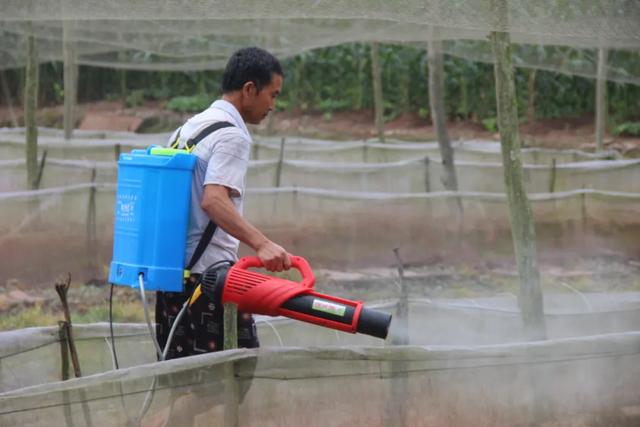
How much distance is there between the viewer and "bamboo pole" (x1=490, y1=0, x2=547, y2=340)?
4.52m

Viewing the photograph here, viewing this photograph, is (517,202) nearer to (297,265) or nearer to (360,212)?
(297,265)

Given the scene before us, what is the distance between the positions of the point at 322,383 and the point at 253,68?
0.99 meters

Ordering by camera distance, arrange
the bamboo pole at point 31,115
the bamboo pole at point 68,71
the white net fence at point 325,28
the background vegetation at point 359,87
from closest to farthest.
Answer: the white net fence at point 325,28 < the bamboo pole at point 31,115 < the bamboo pole at point 68,71 < the background vegetation at point 359,87

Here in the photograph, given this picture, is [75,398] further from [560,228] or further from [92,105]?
[92,105]

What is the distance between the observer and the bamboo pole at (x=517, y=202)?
4523 millimetres

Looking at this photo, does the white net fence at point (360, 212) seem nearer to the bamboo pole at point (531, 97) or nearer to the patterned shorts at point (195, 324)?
the patterned shorts at point (195, 324)

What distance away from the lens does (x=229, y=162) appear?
290cm

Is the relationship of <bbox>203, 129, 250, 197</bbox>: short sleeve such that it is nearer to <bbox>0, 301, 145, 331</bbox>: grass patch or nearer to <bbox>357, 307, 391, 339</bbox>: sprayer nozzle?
<bbox>357, 307, 391, 339</bbox>: sprayer nozzle

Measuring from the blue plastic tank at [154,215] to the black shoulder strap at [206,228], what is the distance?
0.08m

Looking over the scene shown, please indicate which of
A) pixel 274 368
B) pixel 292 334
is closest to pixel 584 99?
pixel 292 334

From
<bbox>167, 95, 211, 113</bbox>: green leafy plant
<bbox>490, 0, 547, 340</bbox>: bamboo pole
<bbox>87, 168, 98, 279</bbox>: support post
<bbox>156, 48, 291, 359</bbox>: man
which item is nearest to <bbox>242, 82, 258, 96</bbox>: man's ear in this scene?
<bbox>156, 48, 291, 359</bbox>: man

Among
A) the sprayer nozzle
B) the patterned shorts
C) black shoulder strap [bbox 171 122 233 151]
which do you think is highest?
black shoulder strap [bbox 171 122 233 151]

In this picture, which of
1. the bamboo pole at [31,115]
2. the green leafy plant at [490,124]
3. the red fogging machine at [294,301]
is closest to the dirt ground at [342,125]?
the green leafy plant at [490,124]

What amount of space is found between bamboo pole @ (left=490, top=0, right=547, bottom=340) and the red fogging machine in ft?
6.64
